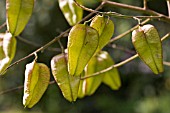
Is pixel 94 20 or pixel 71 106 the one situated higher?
pixel 94 20

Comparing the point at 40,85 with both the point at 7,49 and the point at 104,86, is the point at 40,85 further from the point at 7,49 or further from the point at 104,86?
the point at 104,86

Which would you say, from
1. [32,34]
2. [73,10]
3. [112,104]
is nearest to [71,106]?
[112,104]

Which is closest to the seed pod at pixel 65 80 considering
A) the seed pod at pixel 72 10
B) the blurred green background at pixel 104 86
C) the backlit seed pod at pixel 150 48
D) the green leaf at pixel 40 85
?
the green leaf at pixel 40 85

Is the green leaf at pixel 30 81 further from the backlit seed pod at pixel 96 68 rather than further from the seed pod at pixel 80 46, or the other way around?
the backlit seed pod at pixel 96 68

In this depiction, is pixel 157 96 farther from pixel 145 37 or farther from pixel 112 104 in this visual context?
pixel 145 37

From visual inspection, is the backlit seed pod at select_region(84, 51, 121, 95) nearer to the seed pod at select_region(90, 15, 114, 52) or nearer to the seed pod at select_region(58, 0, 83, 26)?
the seed pod at select_region(58, 0, 83, 26)

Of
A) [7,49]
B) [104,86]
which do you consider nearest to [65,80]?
[7,49]
